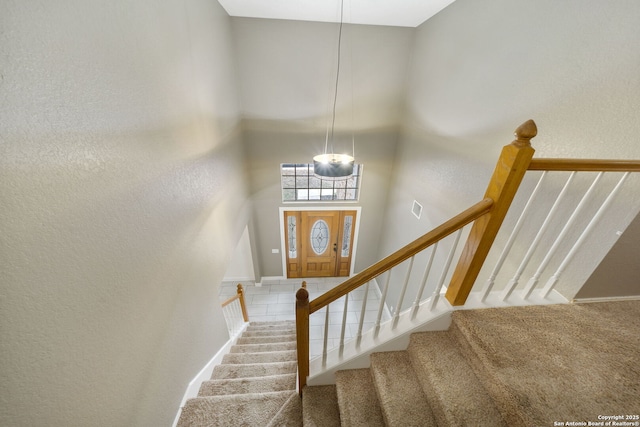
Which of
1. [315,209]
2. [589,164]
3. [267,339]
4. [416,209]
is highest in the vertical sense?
[589,164]

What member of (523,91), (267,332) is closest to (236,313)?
(267,332)

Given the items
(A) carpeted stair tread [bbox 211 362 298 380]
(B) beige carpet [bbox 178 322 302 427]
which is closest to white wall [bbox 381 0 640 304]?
(B) beige carpet [bbox 178 322 302 427]

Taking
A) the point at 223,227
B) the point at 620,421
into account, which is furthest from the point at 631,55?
the point at 223,227

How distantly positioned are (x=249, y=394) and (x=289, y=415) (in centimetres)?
40

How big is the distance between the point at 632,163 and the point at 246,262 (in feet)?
17.7

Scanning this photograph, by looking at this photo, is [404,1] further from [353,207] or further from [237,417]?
[237,417]

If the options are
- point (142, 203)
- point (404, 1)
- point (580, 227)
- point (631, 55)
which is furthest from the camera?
point (404, 1)

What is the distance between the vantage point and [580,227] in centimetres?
150

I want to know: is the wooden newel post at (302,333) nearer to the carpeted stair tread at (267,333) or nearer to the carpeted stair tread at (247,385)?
the carpeted stair tread at (247,385)

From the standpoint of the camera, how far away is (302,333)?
1.54 m

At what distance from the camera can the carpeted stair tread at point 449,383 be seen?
121 cm

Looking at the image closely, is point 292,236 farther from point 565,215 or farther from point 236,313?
point 565,215

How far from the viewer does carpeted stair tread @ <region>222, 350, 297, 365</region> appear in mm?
2701

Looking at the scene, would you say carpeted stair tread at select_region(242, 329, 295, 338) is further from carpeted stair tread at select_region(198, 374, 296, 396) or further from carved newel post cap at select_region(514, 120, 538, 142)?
carved newel post cap at select_region(514, 120, 538, 142)
